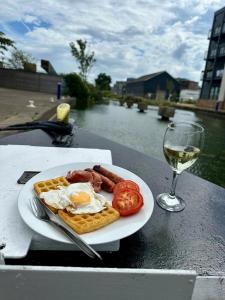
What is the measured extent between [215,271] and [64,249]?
269 millimetres

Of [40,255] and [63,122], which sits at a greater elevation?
[63,122]

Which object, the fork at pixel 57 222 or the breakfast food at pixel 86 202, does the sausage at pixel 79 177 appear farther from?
the fork at pixel 57 222

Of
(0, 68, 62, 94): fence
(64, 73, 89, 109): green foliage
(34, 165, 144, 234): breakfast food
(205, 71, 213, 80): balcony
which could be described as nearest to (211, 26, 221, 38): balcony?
(205, 71, 213, 80): balcony

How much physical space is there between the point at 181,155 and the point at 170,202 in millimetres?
127

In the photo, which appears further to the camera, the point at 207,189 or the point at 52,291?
the point at 207,189

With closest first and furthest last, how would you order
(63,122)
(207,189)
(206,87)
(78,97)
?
(207,189)
(63,122)
(78,97)
(206,87)

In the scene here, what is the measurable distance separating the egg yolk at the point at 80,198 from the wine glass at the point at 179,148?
23cm

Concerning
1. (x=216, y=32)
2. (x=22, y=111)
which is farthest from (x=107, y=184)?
(x=216, y=32)

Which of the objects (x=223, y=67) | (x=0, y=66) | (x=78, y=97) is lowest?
(x=78, y=97)

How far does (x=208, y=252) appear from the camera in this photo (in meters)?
0.45

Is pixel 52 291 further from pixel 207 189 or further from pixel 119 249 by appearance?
pixel 207 189

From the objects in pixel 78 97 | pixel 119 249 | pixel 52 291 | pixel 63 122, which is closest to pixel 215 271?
pixel 119 249

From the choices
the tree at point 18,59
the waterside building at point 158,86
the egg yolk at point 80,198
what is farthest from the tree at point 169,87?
the egg yolk at point 80,198

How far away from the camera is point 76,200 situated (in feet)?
1.46
